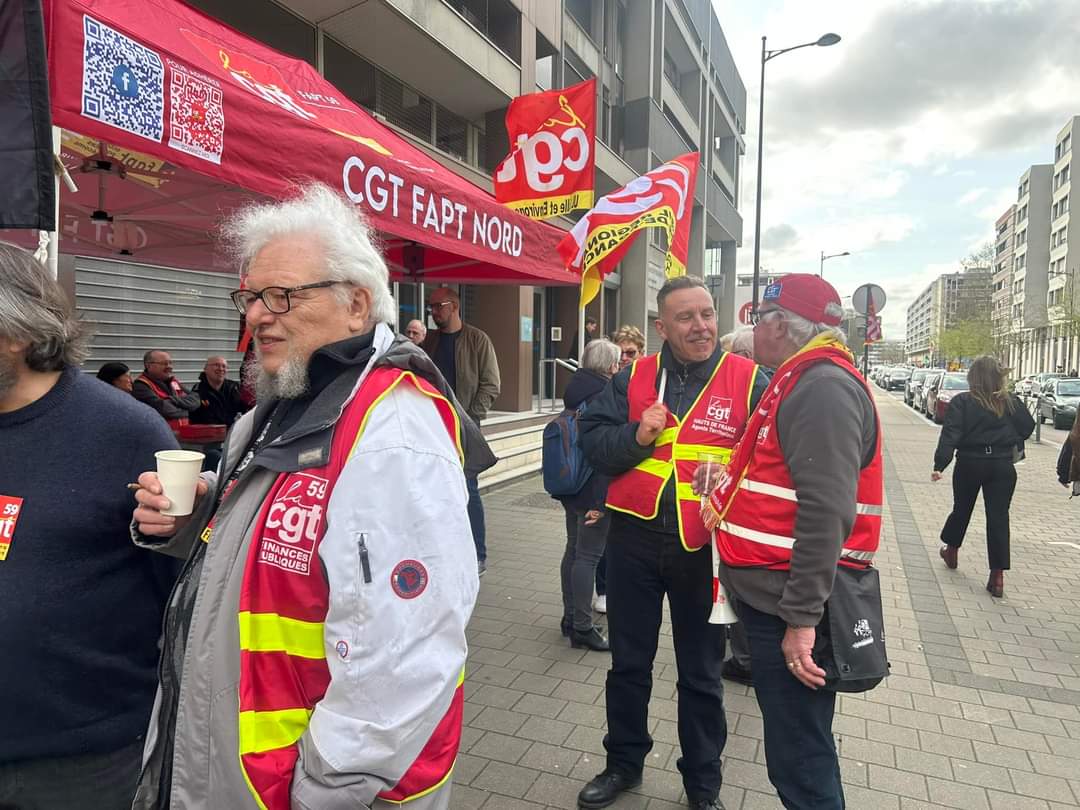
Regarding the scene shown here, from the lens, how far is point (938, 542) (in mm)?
7352

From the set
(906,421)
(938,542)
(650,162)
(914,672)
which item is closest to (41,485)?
(914,672)

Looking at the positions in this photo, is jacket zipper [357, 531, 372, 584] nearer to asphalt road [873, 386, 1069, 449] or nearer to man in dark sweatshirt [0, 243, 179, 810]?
man in dark sweatshirt [0, 243, 179, 810]

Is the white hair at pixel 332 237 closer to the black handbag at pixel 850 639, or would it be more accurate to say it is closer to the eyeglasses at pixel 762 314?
the eyeglasses at pixel 762 314

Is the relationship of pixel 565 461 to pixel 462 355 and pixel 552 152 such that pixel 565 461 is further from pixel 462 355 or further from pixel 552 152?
pixel 552 152

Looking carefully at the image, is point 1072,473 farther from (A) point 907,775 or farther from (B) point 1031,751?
(A) point 907,775

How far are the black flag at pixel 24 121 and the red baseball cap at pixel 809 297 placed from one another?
2.24m

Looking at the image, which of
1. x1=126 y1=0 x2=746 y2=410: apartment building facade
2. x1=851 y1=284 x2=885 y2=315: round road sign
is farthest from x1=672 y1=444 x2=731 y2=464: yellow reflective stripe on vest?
x1=851 y1=284 x2=885 y2=315: round road sign

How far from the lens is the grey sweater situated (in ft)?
6.55

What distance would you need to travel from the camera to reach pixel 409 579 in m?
1.24

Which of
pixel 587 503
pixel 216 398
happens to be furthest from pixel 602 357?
pixel 216 398

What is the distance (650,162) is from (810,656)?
19.7 meters

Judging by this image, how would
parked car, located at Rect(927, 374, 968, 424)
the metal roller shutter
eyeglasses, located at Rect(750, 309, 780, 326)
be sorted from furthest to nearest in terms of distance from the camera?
parked car, located at Rect(927, 374, 968, 424) → the metal roller shutter → eyeglasses, located at Rect(750, 309, 780, 326)

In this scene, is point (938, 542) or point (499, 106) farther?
point (499, 106)

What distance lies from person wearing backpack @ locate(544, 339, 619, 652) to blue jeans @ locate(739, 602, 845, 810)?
2.16 metres
